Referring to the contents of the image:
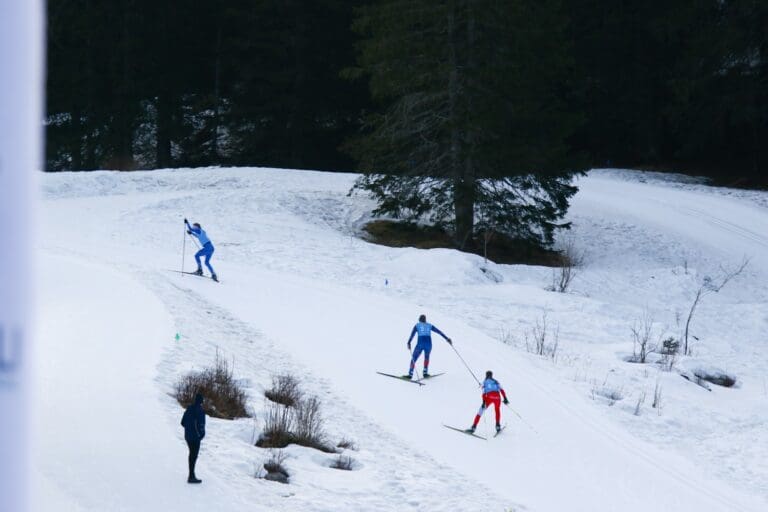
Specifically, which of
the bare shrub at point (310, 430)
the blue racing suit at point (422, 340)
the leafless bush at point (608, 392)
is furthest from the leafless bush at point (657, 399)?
the bare shrub at point (310, 430)

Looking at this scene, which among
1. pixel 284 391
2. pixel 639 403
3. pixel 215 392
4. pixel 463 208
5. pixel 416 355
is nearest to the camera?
pixel 215 392

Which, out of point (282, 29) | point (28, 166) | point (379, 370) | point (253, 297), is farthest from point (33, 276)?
point (282, 29)

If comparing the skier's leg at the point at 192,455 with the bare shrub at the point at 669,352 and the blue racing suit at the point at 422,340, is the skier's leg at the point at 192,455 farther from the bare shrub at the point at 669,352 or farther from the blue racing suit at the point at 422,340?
the bare shrub at the point at 669,352

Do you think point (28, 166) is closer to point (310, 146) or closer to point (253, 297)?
point (253, 297)

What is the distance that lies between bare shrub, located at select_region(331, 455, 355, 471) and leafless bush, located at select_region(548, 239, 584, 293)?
45.8ft

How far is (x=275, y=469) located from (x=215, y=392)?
91.5 inches

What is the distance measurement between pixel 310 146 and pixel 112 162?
30.9 feet

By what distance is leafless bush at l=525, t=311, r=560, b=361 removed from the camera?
1849cm

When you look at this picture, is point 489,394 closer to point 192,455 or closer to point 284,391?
point 284,391

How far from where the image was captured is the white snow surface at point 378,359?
391 inches

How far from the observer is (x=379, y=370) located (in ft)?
53.2

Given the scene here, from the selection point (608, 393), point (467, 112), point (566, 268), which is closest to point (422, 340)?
point (608, 393)

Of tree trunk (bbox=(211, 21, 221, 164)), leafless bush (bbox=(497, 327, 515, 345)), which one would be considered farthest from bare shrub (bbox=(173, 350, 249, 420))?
tree trunk (bbox=(211, 21, 221, 164))

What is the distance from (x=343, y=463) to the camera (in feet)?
35.8
